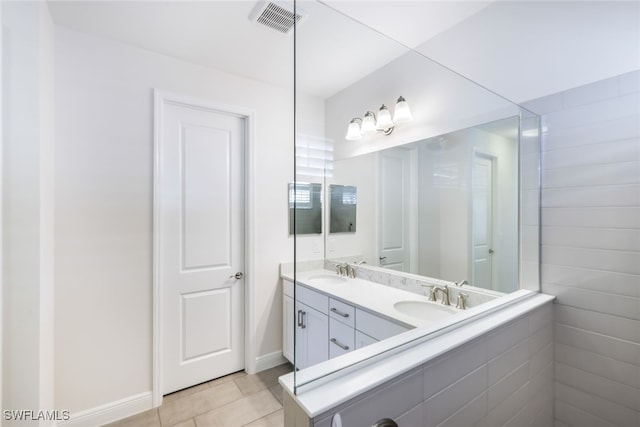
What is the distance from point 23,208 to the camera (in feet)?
4.42

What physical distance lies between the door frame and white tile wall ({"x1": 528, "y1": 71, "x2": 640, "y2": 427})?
199cm

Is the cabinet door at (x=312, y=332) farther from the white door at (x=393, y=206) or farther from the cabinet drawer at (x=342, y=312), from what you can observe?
the white door at (x=393, y=206)

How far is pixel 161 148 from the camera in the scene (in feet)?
6.47

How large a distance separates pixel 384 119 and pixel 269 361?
7.35 feet

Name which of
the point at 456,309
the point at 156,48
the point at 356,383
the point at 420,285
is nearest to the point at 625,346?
the point at 456,309

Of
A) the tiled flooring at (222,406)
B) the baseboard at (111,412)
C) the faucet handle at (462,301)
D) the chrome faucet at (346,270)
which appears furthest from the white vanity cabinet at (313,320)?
the baseboard at (111,412)

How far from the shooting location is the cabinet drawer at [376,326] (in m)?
1.14

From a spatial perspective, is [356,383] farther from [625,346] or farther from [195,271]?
[195,271]

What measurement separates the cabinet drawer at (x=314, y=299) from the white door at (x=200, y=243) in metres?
1.18

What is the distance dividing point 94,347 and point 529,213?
9.25 feet

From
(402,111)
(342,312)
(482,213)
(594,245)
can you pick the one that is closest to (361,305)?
(342,312)

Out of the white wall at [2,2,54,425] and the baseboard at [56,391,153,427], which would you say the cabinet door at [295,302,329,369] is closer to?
the white wall at [2,2,54,425]

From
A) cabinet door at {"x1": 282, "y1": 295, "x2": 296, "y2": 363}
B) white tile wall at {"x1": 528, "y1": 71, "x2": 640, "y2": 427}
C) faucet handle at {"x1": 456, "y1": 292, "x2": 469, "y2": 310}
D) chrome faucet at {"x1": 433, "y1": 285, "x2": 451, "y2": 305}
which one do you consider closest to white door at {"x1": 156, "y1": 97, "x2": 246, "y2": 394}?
cabinet door at {"x1": 282, "y1": 295, "x2": 296, "y2": 363}

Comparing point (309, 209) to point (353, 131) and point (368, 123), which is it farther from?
point (368, 123)
